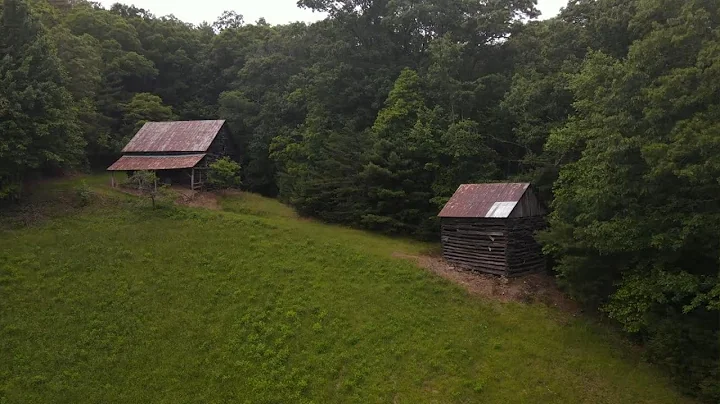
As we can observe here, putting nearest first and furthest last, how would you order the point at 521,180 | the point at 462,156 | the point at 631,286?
the point at 631,286 < the point at 521,180 < the point at 462,156

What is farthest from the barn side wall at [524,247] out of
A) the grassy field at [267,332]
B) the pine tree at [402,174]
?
the pine tree at [402,174]

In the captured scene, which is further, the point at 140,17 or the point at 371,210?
the point at 140,17

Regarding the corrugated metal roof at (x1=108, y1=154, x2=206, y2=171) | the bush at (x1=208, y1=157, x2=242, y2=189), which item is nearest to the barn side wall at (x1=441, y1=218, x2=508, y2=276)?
the bush at (x1=208, y1=157, x2=242, y2=189)

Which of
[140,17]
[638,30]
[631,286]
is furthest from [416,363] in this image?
[140,17]

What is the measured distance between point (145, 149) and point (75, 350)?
75.8 feet

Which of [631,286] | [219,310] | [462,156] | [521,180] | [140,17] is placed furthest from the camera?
[140,17]

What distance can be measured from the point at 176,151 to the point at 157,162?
66.9 inches

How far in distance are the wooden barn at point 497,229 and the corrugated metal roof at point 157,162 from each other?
66.5 feet

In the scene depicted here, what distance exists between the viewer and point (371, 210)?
31469 millimetres

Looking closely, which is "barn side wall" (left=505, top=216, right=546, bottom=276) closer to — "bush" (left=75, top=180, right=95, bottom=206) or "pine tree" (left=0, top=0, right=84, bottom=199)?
"bush" (left=75, top=180, right=95, bottom=206)

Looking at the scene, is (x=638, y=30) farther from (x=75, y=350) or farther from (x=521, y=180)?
(x=75, y=350)

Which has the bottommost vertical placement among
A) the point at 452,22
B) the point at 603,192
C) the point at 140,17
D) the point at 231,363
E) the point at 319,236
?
the point at 231,363

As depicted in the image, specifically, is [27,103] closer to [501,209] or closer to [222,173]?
[222,173]

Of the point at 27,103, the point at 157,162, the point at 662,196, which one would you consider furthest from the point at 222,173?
the point at 662,196
